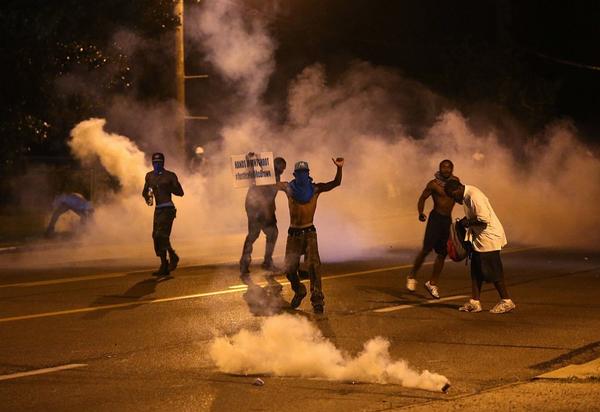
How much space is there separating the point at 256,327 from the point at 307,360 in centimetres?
211

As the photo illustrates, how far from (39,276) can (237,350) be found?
7290 millimetres

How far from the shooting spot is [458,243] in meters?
11.4

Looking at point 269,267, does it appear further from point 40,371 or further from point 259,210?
point 40,371

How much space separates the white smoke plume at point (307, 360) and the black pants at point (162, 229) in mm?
5224

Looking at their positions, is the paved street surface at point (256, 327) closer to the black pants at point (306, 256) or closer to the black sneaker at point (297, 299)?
the black sneaker at point (297, 299)

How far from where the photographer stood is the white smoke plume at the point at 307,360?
791 centimetres

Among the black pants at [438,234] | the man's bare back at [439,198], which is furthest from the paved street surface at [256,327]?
the man's bare back at [439,198]

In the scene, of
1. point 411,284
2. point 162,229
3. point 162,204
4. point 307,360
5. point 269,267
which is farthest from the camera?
point 269,267

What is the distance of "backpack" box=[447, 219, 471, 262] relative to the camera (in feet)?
37.1

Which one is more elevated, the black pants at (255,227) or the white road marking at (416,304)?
the black pants at (255,227)

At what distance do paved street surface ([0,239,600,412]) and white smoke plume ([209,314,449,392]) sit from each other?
119 millimetres

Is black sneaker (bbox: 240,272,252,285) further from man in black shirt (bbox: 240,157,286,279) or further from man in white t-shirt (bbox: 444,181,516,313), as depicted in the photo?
man in white t-shirt (bbox: 444,181,516,313)

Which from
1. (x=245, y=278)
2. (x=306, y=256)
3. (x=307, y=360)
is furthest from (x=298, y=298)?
(x=307, y=360)

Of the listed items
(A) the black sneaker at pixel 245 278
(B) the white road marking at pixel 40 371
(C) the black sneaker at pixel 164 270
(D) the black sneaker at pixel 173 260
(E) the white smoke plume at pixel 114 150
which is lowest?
(B) the white road marking at pixel 40 371
